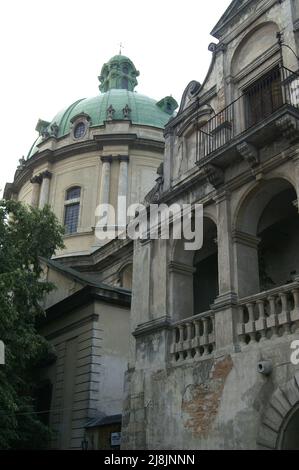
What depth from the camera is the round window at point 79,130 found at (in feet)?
116

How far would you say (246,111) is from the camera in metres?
14.6

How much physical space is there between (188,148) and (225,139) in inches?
83.9

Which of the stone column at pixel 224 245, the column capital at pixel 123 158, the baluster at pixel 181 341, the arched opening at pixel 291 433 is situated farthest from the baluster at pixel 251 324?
the column capital at pixel 123 158

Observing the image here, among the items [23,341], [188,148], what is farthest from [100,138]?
[23,341]

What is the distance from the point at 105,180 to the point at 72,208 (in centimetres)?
264

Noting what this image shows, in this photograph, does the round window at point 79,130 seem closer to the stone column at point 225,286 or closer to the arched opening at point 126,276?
the arched opening at point 126,276

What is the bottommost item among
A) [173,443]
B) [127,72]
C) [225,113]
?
[173,443]

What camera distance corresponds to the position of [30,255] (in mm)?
19203

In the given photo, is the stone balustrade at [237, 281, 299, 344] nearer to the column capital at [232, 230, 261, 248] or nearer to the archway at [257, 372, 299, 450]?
the archway at [257, 372, 299, 450]

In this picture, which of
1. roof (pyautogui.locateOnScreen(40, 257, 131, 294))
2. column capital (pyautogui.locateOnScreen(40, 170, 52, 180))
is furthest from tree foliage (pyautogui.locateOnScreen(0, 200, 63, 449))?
column capital (pyautogui.locateOnScreen(40, 170, 52, 180))

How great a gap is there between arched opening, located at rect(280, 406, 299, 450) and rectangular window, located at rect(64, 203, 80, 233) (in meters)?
23.3

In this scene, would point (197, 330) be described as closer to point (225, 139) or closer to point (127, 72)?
point (225, 139)

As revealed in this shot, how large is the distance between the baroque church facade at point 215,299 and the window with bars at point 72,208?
1111cm

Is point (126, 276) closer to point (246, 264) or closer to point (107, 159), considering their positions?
point (107, 159)
